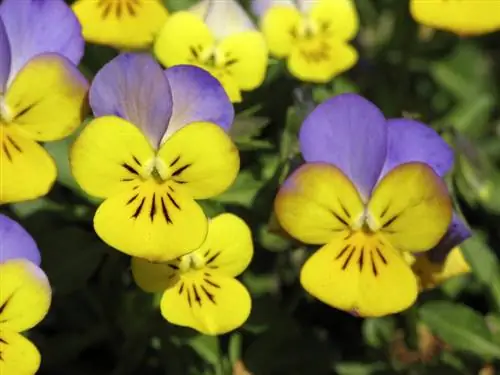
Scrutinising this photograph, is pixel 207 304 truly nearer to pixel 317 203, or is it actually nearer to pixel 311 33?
pixel 317 203

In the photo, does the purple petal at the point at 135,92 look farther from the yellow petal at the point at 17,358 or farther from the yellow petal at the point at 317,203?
the yellow petal at the point at 17,358

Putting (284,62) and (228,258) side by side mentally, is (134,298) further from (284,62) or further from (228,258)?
(284,62)

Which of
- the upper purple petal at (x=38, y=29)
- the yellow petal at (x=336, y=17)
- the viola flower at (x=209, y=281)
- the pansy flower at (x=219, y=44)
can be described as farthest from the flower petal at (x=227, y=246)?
the yellow petal at (x=336, y=17)

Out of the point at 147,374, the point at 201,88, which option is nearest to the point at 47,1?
the point at 201,88

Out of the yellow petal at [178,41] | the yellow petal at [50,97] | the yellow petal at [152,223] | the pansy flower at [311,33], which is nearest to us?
the yellow petal at [152,223]

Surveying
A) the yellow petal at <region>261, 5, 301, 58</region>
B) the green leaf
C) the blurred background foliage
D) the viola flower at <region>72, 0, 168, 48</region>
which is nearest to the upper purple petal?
the viola flower at <region>72, 0, 168, 48</region>
